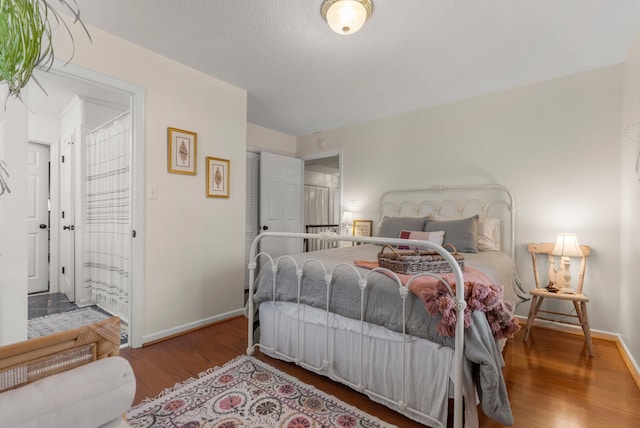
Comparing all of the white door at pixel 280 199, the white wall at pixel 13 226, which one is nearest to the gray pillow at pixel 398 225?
the white door at pixel 280 199

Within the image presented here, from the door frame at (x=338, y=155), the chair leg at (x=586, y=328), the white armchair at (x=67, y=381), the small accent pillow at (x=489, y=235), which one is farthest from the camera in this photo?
the door frame at (x=338, y=155)

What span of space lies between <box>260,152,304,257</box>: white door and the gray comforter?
2034 mm

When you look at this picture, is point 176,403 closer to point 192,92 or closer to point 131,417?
point 131,417

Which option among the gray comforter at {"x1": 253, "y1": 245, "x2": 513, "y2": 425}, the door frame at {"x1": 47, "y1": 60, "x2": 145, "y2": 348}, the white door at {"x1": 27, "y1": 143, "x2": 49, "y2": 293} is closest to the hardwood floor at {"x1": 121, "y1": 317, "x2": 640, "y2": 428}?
the door frame at {"x1": 47, "y1": 60, "x2": 145, "y2": 348}

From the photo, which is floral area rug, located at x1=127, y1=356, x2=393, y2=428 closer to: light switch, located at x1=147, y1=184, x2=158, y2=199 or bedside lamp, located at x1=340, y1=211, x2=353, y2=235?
light switch, located at x1=147, y1=184, x2=158, y2=199

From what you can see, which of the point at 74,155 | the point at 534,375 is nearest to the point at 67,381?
the point at 534,375

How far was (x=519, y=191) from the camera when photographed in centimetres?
293

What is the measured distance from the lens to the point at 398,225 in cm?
309

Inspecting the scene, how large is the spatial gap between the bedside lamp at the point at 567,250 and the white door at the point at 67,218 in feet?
15.9

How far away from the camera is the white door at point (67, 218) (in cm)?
342

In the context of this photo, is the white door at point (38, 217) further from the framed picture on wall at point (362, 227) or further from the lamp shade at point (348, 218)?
the framed picture on wall at point (362, 227)

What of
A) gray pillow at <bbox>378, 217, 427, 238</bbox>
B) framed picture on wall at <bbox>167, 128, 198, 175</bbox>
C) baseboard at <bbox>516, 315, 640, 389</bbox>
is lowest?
baseboard at <bbox>516, 315, 640, 389</bbox>

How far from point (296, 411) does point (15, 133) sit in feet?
7.41

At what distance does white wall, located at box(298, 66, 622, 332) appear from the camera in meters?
2.54
